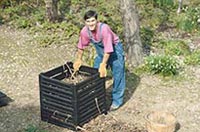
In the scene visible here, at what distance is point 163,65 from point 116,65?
149 cm

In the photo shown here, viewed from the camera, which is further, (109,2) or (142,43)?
(109,2)

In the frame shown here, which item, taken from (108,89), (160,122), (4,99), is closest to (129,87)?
(108,89)

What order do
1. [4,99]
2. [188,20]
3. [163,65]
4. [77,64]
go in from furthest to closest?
[188,20]
[163,65]
[4,99]
[77,64]

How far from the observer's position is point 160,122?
6.62m

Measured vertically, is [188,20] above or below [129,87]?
above

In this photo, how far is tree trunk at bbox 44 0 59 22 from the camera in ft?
34.1

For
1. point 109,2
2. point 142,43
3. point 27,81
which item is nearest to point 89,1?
point 109,2

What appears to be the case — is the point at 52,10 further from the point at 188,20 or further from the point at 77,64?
the point at 77,64

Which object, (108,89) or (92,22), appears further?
(108,89)

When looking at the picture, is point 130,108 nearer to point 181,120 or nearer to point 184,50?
point 181,120

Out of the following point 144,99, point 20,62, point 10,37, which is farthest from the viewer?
point 10,37

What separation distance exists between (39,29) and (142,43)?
2.12m

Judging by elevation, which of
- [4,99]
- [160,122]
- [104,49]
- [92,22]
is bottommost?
[4,99]

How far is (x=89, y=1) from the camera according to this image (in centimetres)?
1158
